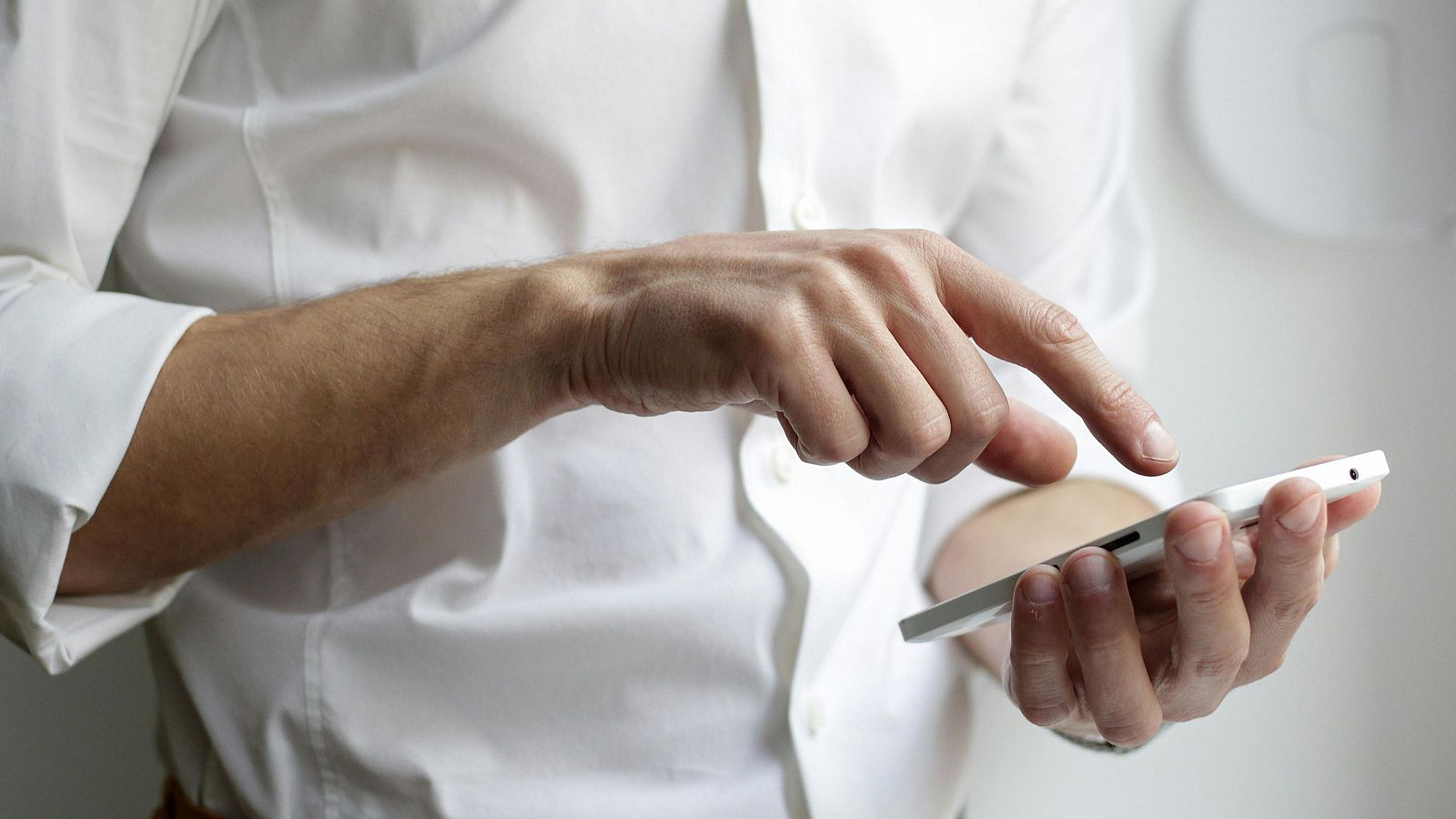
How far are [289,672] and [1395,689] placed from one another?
108 centimetres

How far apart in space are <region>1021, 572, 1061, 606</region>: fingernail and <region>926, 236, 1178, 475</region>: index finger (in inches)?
2.8

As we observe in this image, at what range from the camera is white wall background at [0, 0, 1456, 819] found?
3.59 ft

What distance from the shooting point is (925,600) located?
2.84ft

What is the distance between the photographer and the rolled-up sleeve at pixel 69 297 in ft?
1.66

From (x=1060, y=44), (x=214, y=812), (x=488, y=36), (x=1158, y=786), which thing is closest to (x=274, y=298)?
(x=488, y=36)

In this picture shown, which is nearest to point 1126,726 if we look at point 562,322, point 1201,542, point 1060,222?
point 1201,542

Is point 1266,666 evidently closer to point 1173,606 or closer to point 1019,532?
point 1173,606

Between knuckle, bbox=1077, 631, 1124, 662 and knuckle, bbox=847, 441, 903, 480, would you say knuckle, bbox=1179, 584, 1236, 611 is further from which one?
knuckle, bbox=847, 441, 903, 480

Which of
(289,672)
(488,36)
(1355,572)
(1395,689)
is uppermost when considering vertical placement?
(488,36)

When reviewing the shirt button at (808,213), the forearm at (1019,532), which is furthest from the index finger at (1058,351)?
the forearm at (1019,532)

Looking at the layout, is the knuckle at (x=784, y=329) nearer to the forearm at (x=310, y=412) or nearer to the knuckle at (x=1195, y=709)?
the forearm at (x=310, y=412)

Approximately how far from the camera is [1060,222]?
0.91 m

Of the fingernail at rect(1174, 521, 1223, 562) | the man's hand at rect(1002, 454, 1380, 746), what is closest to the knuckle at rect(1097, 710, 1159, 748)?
the man's hand at rect(1002, 454, 1380, 746)

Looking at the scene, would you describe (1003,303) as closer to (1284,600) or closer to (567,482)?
(1284,600)
